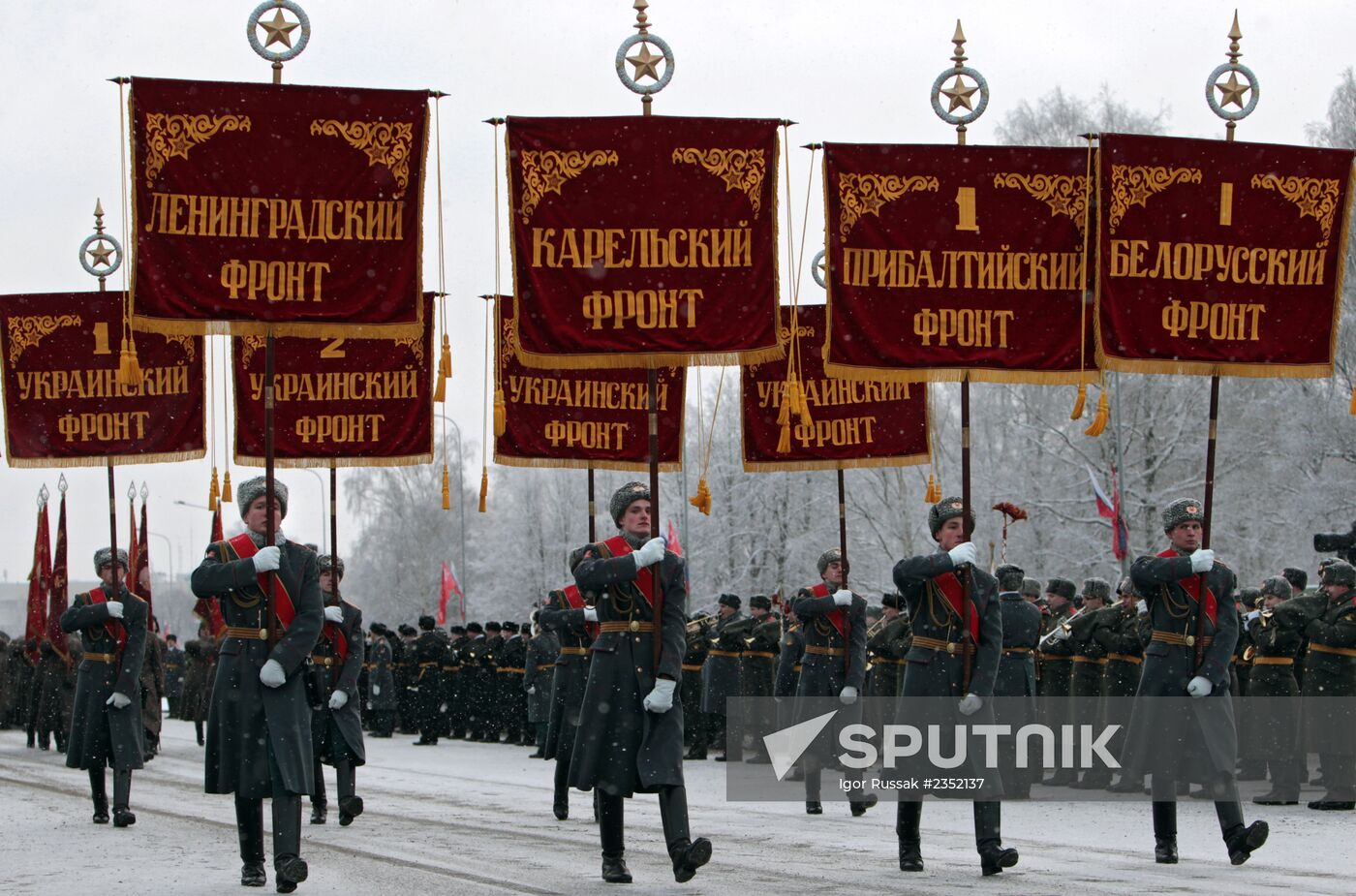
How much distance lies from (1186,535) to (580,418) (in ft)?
22.8

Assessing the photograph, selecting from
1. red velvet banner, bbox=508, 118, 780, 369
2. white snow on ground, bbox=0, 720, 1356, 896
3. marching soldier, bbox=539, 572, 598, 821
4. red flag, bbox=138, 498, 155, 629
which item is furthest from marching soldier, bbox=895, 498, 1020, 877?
red flag, bbox=138, 498, 155, 629

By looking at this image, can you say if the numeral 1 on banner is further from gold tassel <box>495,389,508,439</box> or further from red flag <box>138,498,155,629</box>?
red flag <box>138,498,155,629</box>

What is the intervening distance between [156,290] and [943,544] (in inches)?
188

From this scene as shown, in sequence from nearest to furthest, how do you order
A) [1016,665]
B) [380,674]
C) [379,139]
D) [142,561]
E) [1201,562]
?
[1201,562], [379,139], [1016,665], [142,561], [380,674]

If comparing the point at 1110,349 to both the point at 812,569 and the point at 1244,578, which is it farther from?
the point at 812,569

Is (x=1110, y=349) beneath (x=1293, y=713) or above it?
above

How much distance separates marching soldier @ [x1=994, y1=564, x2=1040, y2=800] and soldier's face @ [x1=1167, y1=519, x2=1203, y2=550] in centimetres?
323

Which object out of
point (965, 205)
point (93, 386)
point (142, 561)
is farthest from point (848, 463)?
point (142, 561)

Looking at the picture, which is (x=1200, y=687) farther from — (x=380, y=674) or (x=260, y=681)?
(x=380, y=674)

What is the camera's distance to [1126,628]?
1598 centimetres

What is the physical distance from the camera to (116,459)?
54.4 feet

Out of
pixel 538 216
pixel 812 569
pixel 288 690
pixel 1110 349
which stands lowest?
pixel 812 569

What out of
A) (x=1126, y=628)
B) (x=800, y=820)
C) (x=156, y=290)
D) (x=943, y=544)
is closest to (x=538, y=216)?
(x=156, y=290)

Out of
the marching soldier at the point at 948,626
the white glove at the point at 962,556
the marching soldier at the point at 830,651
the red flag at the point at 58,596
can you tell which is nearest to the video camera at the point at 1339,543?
the marching soldier at the point at 830,651
